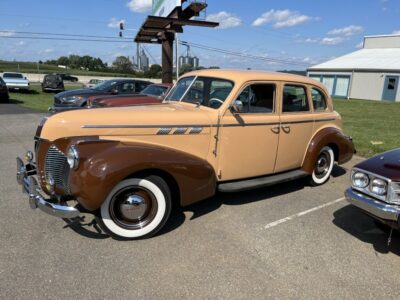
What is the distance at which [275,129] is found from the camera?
4934 millimetres

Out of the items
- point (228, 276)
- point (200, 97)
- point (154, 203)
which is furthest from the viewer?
point (200, 97)

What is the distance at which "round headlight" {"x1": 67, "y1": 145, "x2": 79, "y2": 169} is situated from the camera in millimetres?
3408

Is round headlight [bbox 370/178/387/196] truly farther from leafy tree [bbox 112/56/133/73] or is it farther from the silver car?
leafy tree [bbox 112/56/133/73]

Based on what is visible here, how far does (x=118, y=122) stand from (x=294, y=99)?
286cm

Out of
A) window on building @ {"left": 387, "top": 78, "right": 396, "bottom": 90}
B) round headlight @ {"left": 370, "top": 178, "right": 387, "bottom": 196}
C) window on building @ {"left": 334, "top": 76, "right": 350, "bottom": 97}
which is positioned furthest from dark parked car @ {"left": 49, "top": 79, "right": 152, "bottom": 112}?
window on building @ {"left": 334, "top": 76, "right": 350, "bottom": 97}

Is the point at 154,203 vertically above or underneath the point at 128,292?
above

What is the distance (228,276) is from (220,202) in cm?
183

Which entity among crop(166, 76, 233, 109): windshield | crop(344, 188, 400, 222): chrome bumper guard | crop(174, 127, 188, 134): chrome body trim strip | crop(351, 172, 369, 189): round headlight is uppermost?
crop(166, 76, 233, 109): windshield

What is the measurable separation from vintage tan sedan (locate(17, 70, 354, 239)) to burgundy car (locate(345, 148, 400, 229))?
4.73 ft

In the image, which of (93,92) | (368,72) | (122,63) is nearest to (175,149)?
(93,92)

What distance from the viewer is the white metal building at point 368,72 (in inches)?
1137

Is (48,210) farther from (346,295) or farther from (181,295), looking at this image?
(346,295)

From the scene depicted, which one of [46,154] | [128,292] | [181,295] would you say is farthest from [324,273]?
[46,154]

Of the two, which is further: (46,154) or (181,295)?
(46,154)
